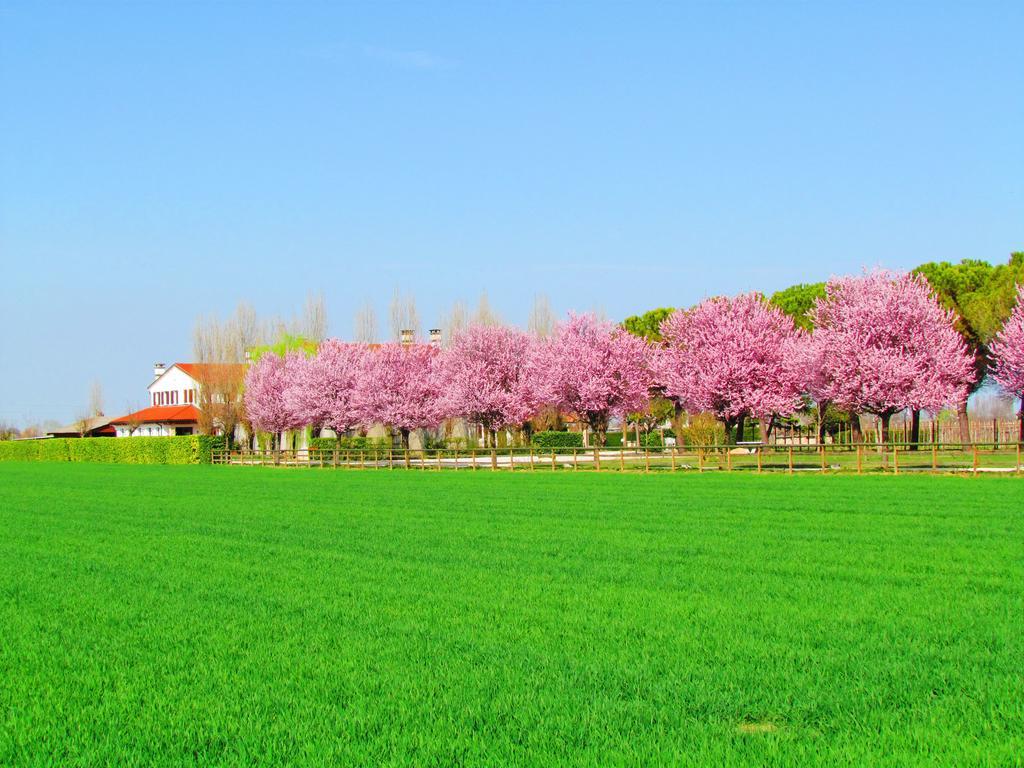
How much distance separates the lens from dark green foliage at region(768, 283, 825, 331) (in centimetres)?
6438

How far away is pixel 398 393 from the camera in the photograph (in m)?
74.5

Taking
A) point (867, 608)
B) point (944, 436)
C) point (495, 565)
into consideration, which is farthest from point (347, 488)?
point (944, 436)

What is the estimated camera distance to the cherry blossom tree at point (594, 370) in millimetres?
60562

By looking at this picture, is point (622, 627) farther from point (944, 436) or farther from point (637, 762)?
point (944, 436)

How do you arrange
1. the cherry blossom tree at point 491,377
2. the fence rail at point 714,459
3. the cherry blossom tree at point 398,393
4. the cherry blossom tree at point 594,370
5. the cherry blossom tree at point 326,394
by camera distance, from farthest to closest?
the cherry blossom tree at point 326,394
the cherry blossom tree at point 398,393
the cherry blossom tree at point 491,377
the cherry blossom tree at point 594,370
the fence rail at point 714,459

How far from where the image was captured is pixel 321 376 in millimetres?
76750

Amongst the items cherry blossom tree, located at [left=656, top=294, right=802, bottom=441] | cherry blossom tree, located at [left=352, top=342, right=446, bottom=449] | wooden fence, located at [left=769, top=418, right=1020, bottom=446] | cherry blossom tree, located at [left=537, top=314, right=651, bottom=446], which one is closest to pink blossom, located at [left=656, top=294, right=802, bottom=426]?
cherry blossom tree, located at [left=656, top=294, right=802, bottom=441]

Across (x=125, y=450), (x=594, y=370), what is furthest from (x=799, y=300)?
(x=125, y=450)

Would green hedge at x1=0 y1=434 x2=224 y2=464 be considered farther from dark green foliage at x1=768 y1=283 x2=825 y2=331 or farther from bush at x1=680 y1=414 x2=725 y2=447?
dark green foliage at x1=768 y1=283 x2=825 y2=331

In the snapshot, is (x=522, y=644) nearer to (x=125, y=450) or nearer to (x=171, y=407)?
(x=125, y=450)

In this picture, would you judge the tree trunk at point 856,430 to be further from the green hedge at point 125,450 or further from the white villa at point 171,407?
the white villa at point 171,407

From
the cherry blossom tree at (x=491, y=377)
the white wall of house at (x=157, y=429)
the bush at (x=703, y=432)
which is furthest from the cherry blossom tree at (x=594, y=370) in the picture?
the white wall of house at (x=157, y=429)

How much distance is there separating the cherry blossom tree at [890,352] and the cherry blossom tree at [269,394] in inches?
1660

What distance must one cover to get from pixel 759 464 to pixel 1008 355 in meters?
16.5
